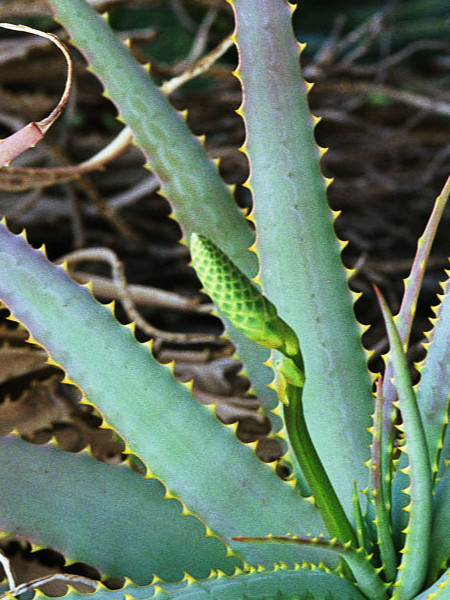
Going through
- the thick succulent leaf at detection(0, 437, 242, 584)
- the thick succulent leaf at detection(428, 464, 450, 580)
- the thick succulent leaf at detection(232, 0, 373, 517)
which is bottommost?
the thick succulent leaf at detection(428, 464, 450, 580)

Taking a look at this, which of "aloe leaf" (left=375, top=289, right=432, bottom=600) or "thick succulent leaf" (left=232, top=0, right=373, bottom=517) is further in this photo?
"thick succulent leaf" (left=232, top=0, right=373, bottom=517)

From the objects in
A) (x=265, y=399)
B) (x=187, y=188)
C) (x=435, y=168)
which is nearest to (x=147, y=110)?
(x=187, y=188)

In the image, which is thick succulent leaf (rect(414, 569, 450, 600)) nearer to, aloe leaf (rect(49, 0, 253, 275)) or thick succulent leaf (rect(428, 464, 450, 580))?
thick succulent leaf (rect(428, 464, 450, 580))

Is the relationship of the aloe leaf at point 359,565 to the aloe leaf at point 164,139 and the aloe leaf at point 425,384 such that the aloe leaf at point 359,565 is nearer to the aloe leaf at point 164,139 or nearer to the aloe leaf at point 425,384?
the aloe leaf at point 425,384

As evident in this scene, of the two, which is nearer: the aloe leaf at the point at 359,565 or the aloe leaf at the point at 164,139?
the aloe leaf at the point at 359,565

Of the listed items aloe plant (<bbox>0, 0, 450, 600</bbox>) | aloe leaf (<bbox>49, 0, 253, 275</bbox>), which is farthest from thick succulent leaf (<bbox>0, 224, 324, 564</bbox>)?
aloe leaf (<bbox>49, 0, 253, 275</bbox>)

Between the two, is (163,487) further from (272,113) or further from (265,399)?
(272,113)

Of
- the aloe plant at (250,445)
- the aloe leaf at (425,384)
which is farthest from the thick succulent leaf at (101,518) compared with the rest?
the aloe leaf at (425,384)

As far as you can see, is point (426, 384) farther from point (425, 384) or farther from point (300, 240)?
point (300, 240)
